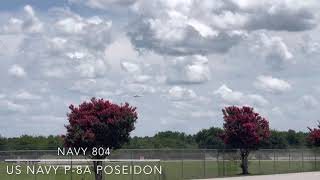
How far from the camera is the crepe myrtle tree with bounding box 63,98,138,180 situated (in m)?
32.4

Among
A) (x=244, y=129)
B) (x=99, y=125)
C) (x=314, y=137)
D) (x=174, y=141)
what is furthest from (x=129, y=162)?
(x=174, y=141)

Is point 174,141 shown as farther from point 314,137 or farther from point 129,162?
point 129,162

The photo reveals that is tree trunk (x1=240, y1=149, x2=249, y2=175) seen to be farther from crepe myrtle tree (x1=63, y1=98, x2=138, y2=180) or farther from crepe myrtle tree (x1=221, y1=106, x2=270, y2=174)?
crepe myrtle tree (x1=63, y1=98, x2=138, y2=180)

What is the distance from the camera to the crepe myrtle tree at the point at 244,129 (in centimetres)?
4800

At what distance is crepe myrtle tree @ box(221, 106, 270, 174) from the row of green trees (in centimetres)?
1067

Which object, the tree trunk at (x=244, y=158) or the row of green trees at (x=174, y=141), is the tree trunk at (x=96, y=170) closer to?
the tree trunk at (x=244, y=158)

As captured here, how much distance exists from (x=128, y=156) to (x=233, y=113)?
8.38m

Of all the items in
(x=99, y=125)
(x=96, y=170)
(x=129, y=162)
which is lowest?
(x=96, y=170)

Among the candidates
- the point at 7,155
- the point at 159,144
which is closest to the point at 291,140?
the point at 159,144

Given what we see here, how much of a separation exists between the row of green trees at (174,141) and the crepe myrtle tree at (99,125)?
2779cm

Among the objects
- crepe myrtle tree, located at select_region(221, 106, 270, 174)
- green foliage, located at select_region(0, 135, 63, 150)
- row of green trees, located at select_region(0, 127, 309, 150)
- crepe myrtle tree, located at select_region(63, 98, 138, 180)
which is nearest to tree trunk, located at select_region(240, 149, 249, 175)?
crepe myrtle tree, located at select_region(221, 106, 270, 174)

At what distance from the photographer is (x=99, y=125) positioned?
32.4 metres

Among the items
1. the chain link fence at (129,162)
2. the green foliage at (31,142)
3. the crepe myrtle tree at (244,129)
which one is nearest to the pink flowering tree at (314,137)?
the chain link fence at (129,162)

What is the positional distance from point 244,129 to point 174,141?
43.8 m
